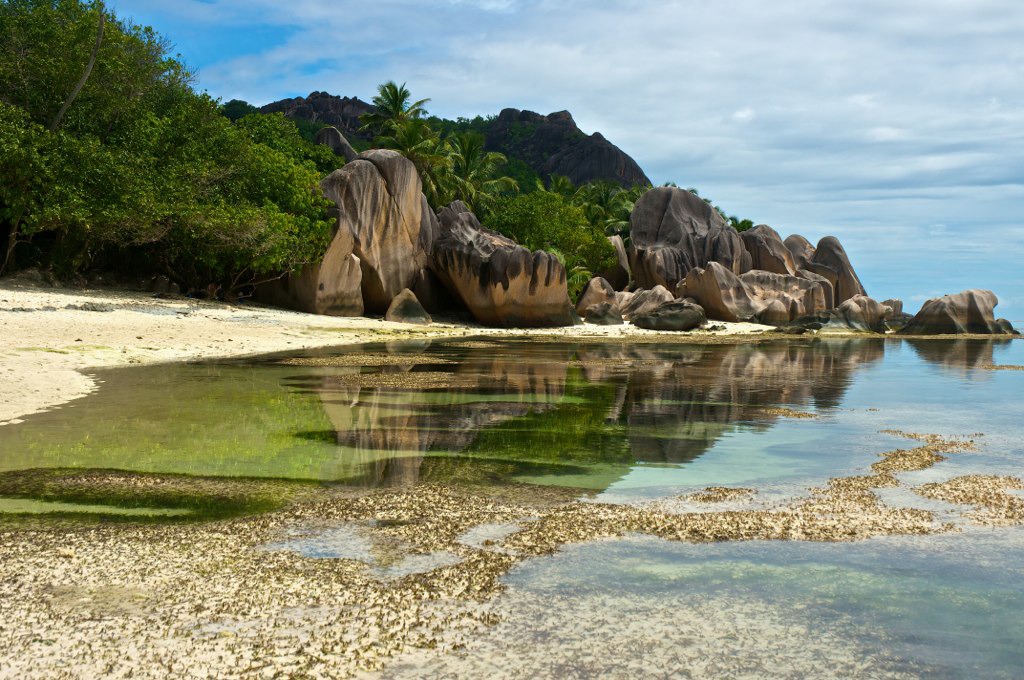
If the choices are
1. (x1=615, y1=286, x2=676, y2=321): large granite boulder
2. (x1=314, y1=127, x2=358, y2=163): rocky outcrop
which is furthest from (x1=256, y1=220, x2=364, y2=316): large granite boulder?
(x1=615, y1=286, x2=676, y2=321): large granite boulder

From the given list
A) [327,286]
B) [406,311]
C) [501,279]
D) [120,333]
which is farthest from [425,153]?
[120,333]

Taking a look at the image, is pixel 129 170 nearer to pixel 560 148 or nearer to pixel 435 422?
pixel 435 422

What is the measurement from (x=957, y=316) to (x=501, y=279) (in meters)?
24.6

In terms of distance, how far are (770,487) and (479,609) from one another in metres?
3.40

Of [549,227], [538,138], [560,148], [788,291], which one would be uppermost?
[538,138]

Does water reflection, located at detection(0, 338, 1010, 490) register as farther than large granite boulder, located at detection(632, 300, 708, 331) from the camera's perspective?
No

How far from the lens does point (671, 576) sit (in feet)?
13.9

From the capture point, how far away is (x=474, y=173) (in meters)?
53.9

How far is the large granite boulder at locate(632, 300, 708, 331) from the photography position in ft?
121

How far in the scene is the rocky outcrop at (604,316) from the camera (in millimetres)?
37781

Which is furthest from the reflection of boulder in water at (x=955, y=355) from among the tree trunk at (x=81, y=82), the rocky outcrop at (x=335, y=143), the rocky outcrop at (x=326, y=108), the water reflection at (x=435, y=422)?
the rocky outcrop at (x=326, y=108)

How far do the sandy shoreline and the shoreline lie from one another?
20 mm

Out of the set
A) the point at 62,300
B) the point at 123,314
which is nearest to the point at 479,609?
the point at 123,314

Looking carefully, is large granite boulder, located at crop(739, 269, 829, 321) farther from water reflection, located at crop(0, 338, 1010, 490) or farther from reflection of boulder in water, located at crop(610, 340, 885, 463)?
water reflection, located at crop(0, 338, 1010, 490)
